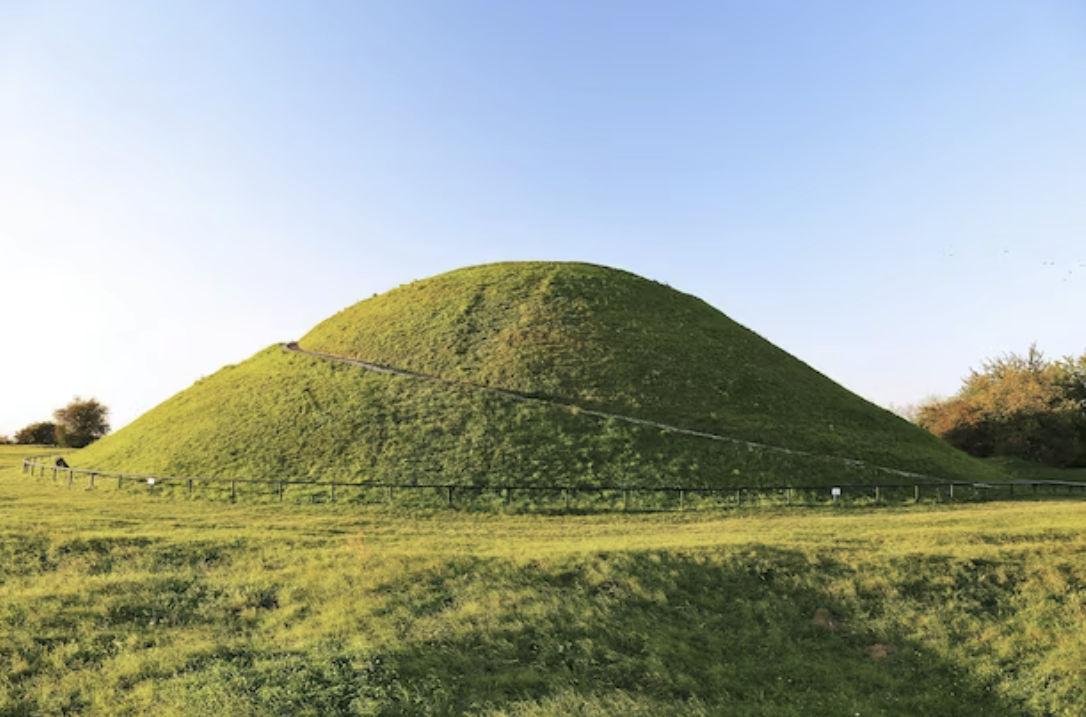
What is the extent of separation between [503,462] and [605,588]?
16973 mm

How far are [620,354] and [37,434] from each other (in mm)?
71044

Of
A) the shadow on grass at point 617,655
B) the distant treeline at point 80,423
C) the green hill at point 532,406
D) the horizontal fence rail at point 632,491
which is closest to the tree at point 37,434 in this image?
the distant treeline at point 80,423

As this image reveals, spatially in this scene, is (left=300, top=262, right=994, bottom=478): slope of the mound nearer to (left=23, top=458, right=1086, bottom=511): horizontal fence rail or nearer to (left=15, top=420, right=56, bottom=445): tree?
(left=23, top=458, right=1086, bottom=511): horizontal fence rail

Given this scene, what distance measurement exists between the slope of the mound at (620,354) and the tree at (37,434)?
42839 mm

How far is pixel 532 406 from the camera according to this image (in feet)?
130

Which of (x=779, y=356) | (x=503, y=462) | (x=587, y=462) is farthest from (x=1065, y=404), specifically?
(x=503, y=462)

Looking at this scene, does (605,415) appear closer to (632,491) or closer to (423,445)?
(632,491)

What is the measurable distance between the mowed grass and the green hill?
11.7 metres

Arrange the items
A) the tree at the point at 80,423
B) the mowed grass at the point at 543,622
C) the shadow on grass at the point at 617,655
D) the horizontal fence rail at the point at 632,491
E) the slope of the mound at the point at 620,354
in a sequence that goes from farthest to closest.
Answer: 1. the tree at the point at 80,423
2. the slope of the mound at the point at 620,354
3. the horizontal fence rail at the point at 632,491
4. the mowed grass at the point at 543,622
5. the shadow on grass at the point at 617,655

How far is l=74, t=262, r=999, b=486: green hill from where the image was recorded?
34.8 meters

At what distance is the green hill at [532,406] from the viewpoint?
34.8 meters

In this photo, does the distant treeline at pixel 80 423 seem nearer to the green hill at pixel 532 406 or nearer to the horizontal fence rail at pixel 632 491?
the green hill at pixel 532 406

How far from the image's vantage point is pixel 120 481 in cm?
3500

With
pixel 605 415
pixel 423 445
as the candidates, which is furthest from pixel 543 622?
pixel 605 415
